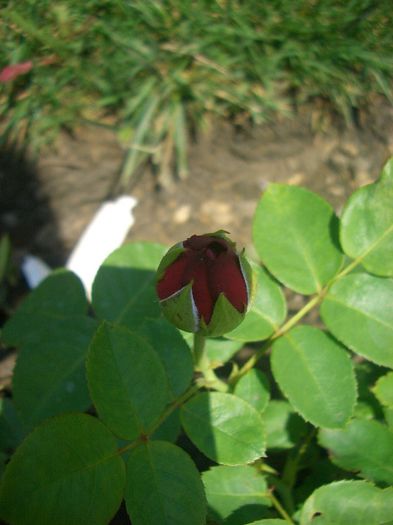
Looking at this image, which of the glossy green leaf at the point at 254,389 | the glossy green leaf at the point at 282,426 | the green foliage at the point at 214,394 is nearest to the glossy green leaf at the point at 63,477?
the green foliage at the point at 214,394

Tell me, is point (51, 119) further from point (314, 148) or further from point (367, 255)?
point (367, 255)

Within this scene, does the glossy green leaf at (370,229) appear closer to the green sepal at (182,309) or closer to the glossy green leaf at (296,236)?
the glossy green leaf at (296,236)

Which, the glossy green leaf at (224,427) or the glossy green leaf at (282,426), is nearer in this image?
the glossy green leaf at (224,427)

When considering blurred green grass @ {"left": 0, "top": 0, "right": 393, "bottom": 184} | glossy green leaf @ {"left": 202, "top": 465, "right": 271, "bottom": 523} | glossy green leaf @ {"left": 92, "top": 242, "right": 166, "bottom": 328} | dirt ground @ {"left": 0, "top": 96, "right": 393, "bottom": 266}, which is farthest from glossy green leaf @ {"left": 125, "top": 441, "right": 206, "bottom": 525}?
blurred green grass @ {"left": 0, "top": 0, "right": 393, "bottom": 184}

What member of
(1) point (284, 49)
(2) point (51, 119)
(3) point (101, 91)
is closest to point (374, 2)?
(1) point (284, 49)

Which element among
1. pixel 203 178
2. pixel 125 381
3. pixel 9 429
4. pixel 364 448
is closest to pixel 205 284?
pixel 125 381

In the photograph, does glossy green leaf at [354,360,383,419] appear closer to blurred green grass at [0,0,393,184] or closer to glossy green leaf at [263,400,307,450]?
glossy green leaf at [263,400,307,450]
